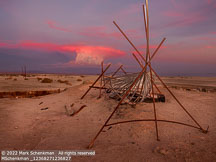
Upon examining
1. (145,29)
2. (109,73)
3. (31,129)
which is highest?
(145,29)

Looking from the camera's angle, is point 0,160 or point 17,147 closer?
point 0,160

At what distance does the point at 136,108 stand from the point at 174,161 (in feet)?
13.1

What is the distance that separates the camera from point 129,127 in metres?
5.22

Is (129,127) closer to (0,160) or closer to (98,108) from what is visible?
(98,108)

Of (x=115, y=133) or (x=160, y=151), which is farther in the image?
(x=115, y=133)

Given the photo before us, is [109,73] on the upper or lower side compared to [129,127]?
upper

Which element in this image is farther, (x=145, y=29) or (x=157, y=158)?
(x=145, y=29)

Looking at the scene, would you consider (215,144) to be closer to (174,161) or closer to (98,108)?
(174,161)

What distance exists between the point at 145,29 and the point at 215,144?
404 centimetres

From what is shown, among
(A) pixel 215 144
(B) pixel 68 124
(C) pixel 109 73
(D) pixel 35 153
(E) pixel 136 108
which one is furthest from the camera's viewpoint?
(C) pixel 109 73

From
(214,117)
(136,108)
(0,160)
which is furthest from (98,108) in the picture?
(214,117)

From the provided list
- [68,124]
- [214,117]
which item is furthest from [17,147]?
[214,117]

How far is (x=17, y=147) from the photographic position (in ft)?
13.2

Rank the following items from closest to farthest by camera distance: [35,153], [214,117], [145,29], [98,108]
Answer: [35,153], [145,29], [214,117], [98,108]
